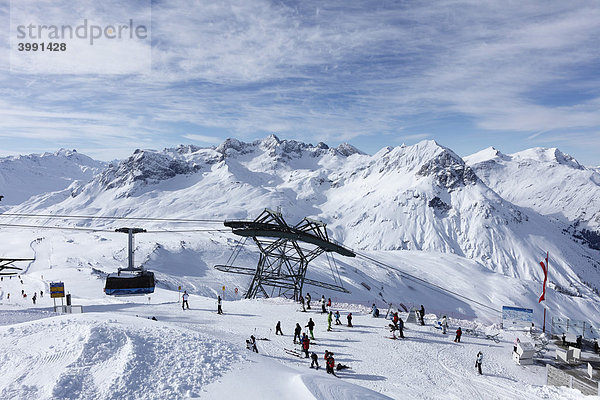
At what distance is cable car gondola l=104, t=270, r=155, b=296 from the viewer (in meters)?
34.2

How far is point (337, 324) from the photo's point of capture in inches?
1280

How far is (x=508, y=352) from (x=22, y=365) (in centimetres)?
3176

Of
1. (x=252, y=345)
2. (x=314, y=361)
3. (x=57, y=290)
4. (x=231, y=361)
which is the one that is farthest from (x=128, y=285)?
(x=314, y=361)

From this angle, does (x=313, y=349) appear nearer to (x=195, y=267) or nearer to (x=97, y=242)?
(x=195, y=267)

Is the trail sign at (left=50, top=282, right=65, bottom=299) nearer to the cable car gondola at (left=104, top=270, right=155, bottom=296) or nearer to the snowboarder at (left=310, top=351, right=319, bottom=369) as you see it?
the cable car gondola at (left=104, top=270, right=155, bottom=296)

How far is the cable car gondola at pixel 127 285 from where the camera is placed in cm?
3425

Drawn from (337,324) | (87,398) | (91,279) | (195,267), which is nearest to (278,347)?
(337,324)

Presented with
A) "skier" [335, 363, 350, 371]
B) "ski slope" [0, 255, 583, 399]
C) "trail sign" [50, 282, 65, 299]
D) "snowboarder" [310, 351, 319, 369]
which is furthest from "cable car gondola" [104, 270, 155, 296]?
"skier" [335, 363, 350, 371]

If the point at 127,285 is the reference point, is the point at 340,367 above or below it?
below

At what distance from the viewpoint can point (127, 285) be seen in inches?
1353

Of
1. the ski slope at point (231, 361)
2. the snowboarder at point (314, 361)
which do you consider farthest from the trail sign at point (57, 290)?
the snowboarder at point (314, 361)

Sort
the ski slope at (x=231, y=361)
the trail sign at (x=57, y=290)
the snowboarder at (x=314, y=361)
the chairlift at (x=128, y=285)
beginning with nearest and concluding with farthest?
the ski slope at (x=231, y=361)
the snowboarder at (x=314, y=361)
the trail sign at (x=57, y=290)
the chairlift at (x=128, y=285)

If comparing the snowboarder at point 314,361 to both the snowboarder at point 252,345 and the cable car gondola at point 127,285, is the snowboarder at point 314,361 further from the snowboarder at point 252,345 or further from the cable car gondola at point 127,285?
the cable car gondola at point 127,285

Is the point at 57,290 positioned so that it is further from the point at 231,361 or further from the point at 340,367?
the point at 340,367
